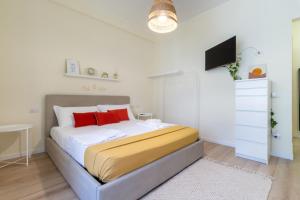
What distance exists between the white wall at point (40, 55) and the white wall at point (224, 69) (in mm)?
1846

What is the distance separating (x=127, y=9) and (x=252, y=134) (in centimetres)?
347

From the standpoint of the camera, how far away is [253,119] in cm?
254

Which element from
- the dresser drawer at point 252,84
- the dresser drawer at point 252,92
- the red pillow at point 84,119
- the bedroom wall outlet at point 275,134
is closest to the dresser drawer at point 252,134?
the bedroom wall outlet at point 275,134

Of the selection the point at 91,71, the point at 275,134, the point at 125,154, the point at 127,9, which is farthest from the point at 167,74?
the point at 125,154

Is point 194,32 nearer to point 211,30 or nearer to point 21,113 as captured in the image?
point 211,30

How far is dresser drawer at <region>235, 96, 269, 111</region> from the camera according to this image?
7.93ft

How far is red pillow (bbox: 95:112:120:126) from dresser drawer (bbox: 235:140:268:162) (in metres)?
2.38

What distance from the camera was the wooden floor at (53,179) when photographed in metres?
1.63

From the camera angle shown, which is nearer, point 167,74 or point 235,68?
point 235,68

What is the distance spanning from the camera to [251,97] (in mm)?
2551

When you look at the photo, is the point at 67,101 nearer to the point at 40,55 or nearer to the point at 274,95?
Result: the point at 40,55

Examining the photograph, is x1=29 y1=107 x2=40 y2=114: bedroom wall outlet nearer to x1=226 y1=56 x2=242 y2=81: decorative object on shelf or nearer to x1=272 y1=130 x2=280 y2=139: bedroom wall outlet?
x1=226 y1=56 x2=242 y2=81: decorative object on shelf

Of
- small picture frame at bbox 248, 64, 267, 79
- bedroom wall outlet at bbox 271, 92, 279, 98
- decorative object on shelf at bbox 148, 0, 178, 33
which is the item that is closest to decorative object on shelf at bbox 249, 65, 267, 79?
small picture frame at bbox 248, 64, 267, 79

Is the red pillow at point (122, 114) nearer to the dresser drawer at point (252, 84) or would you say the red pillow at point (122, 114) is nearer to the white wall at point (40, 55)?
the white wall at point (40, 55)
